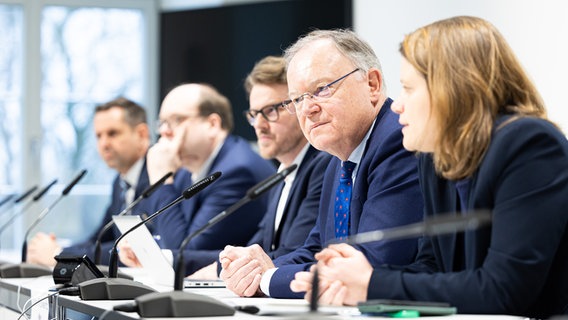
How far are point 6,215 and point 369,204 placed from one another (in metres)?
5.15

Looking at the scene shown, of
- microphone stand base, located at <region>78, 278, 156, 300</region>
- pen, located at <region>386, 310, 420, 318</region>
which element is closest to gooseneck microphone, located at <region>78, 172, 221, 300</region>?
microphone stand base, located at <region>78, 278, 156, 300</region>

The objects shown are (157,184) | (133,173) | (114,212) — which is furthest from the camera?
(133,173)

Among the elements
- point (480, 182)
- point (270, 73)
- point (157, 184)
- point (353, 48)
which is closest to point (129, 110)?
point (270, 73)

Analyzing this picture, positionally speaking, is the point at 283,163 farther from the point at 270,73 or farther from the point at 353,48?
the point at 353,48

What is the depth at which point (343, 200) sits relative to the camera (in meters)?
2.81

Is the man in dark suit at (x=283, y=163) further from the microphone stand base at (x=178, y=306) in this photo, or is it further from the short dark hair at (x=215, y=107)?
the microphone stand base at (x=178, y=306)

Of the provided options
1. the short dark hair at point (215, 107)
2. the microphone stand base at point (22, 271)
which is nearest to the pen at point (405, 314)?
the microphone stand base at point (22, 271)

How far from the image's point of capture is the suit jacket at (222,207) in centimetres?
411

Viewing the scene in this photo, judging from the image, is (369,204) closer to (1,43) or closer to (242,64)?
(242,64)

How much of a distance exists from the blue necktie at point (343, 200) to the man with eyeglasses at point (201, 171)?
1.11 metres

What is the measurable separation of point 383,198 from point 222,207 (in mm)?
1752

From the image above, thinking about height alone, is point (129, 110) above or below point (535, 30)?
below

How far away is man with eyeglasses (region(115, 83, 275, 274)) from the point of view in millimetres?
4105

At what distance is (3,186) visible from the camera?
22.9 ft
